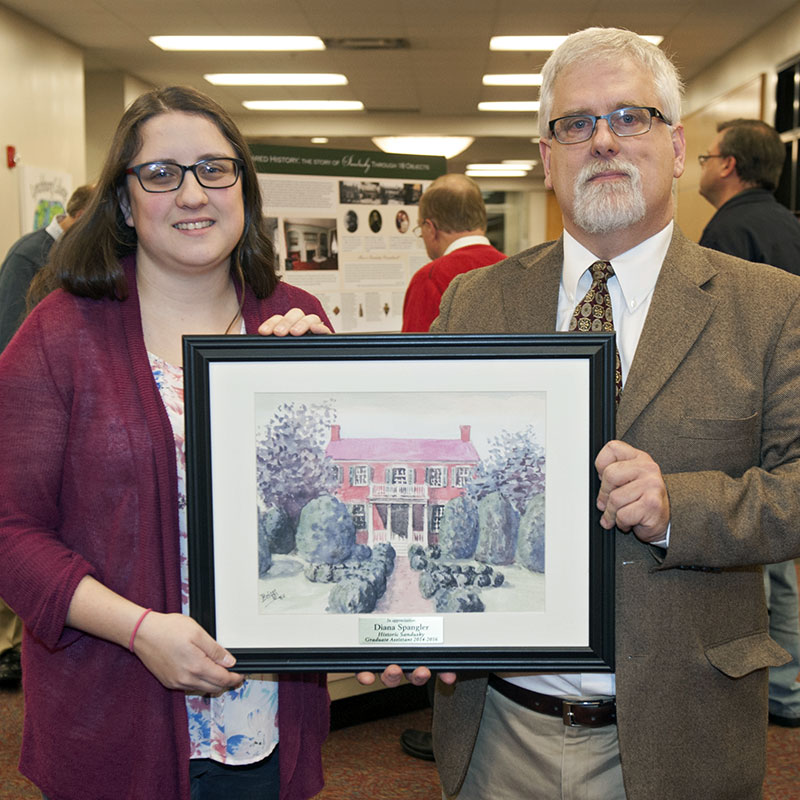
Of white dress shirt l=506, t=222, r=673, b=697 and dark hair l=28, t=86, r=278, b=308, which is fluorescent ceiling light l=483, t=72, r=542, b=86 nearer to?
white dress shirt l=506, t=222, r=673, b=697

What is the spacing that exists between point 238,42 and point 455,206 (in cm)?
580

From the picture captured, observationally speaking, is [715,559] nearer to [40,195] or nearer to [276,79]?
[40,195]

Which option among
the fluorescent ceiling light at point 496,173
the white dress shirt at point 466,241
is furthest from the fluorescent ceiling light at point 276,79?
the fluorescent ceiling light at point 496,173

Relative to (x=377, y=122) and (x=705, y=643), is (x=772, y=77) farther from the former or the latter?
(x=705, y=643)

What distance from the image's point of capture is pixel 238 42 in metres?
9.12

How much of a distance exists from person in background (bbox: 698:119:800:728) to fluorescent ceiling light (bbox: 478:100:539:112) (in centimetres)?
800

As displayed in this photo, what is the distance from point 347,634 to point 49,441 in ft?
1.81

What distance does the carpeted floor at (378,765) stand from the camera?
3199 millimetres

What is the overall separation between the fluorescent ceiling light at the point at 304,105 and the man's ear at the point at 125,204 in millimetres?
11154

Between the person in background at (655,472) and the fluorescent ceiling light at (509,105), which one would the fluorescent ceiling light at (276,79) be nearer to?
the fluorescent ceiling light at (509,105)

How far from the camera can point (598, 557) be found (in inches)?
52.7

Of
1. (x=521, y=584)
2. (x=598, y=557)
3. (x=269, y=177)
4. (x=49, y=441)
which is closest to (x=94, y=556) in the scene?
(x=49, y=441)

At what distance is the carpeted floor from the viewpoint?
10.5 ft

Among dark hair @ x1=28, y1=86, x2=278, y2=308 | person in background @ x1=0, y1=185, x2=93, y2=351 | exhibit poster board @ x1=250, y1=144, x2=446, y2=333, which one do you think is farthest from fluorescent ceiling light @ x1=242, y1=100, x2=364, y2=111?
dark hair @ x1=28, y1=86, x2=278, y2=308
